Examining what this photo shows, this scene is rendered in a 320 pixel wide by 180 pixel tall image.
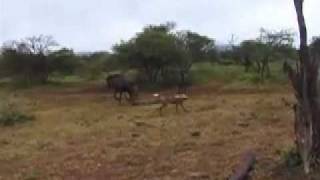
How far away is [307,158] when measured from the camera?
952cm

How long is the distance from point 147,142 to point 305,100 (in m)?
5.40

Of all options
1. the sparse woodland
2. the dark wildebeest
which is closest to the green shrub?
the sparse woodland

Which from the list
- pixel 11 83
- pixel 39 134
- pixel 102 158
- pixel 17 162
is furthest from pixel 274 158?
pixel 11 83

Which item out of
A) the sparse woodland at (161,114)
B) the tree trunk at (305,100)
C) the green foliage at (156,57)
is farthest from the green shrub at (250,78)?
the tree trunk at (305,100)

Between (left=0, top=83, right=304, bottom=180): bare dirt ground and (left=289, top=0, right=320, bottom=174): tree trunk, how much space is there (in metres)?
0.47

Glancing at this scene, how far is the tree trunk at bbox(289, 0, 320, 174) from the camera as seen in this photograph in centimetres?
943

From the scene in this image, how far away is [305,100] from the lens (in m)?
9.51

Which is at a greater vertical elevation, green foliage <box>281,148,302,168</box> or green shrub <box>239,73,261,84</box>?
green foliage <box>281,148,302,168</box>

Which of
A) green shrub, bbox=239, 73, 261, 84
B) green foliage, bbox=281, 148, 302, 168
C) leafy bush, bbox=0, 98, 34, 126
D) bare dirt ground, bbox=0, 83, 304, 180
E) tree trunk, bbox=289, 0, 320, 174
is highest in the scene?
tree trunk, bbox=289, 0, 320, 174

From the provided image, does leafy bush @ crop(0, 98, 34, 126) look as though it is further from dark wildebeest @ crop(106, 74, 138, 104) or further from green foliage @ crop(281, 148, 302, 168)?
green foliage @ crop(281, 148, 302, 168)

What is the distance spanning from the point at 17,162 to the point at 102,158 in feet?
5.05

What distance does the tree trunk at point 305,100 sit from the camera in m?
9.43

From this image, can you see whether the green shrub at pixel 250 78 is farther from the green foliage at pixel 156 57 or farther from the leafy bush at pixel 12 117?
the leafy bush at pixel 12 117

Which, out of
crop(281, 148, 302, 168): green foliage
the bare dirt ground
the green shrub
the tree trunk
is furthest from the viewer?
the green shrub
